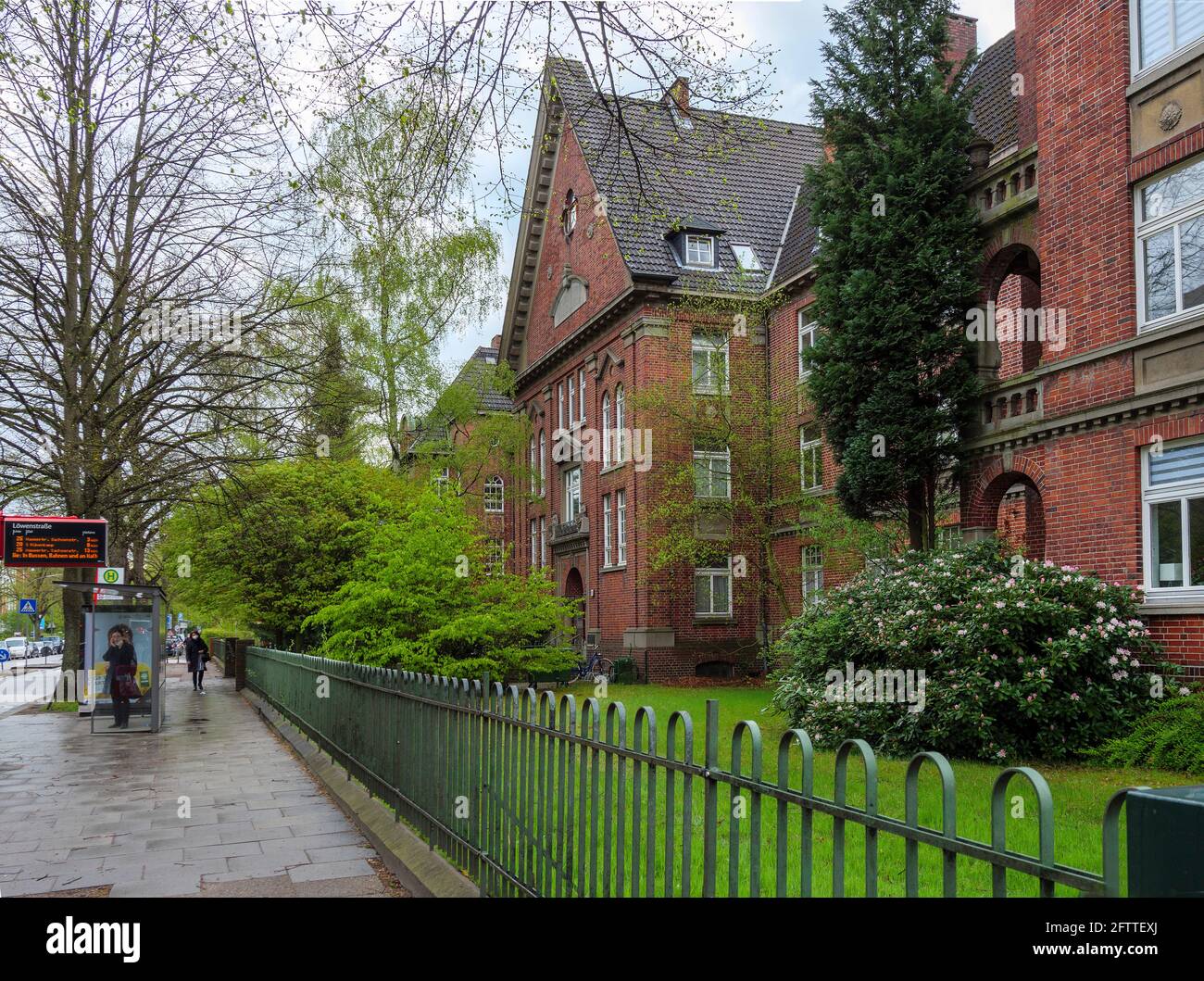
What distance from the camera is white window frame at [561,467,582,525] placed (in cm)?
3719

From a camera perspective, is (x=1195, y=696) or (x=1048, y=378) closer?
(x=1195, y=696)

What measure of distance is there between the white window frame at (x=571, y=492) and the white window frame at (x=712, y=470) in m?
8.06

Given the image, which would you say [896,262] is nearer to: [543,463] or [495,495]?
[543,463]

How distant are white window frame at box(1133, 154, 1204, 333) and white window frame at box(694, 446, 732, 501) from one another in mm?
14228

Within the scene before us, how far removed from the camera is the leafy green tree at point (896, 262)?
56.3ft

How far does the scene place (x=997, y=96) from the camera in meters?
22.5

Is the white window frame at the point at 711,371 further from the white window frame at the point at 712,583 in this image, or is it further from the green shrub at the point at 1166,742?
the green shrub at the point at 1166,742

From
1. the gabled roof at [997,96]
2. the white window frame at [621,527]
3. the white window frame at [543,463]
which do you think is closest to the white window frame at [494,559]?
the gabled roof at [997,96]

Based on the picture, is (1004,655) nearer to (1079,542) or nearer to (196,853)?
(1079,542)

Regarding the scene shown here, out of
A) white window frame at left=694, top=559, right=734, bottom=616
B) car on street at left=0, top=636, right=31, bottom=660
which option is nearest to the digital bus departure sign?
white window frame at left=694, top=559, right=734, bottom=616

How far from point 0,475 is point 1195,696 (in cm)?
2038

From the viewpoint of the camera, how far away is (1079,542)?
1481 cm

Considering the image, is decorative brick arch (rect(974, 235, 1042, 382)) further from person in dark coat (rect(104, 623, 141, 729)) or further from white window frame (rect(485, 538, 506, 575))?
person in dark coat (rect(104, 623, 141, 729))
